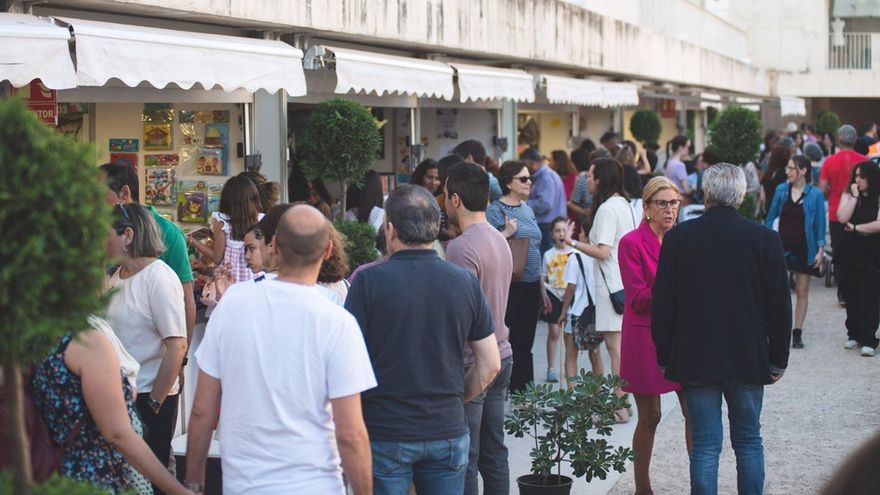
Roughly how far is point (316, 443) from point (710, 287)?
254 cm

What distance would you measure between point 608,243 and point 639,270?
1.60 metres

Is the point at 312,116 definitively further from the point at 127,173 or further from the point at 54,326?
the point at 54,326

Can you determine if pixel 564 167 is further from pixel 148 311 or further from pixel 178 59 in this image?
pixel 148 311

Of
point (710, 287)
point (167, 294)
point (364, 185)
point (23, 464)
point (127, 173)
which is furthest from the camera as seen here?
point (364, 185)

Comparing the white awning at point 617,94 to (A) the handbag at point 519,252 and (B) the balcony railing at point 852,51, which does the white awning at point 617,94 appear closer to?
(A) the handbag at point 519,252

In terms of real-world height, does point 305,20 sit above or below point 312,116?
above

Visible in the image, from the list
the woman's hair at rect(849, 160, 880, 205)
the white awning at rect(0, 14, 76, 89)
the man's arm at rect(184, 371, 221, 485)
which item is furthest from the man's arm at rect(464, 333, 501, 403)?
the woman's hair at rect(849, 160, 880, 205)

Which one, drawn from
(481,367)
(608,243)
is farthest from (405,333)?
(608,243)

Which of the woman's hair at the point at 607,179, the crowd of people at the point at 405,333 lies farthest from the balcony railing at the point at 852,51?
the woman's hair at the point at 607,179

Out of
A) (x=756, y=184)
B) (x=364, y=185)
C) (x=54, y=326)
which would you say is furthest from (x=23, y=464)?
(x=756, y=184)

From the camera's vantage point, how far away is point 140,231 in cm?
529

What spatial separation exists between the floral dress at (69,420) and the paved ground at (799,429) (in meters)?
3.74

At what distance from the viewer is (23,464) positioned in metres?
2.71

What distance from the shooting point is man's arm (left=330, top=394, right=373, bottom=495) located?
373cm
